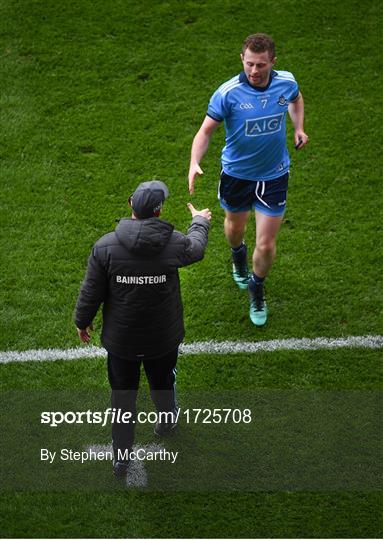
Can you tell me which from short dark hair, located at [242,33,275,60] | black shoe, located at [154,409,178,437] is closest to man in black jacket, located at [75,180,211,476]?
black shoe, located at [154,409,178,437]

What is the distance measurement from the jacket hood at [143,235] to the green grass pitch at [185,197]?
181 centimetres

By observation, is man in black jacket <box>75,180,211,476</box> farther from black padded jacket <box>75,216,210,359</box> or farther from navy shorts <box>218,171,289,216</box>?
navy shorts <box>218,171,289,216</box>

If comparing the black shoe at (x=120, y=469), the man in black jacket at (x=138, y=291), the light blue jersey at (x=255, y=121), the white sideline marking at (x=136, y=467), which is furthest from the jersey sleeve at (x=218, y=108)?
the black shoe at (x=120, y=469)

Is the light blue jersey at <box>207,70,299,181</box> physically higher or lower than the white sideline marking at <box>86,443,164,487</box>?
higher

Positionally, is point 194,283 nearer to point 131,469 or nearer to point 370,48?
point 131,469

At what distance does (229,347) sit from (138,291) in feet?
6.05

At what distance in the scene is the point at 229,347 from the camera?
7.10 meters

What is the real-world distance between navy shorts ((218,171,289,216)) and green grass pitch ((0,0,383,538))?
996 mm

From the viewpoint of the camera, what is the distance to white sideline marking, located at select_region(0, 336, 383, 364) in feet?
22.9

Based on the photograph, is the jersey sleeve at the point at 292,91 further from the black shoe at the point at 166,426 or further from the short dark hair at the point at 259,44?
the black shoe at the point at 166,426

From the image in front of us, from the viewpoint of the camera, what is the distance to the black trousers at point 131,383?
18.9ft

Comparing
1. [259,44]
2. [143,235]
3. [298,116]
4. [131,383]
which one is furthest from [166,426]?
[259,44]

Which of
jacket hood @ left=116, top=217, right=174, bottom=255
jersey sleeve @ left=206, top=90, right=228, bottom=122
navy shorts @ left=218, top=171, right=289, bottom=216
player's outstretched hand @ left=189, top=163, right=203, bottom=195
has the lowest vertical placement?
navy shorts @ left=218, top=171, right=289, bottom=216

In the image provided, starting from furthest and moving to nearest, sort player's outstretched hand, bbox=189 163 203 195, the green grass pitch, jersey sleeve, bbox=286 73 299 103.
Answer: jersey sleeve, bbox=286 73 299 103, player's outstretched hand, bbox=189 163 203 195, the green grass pitch
